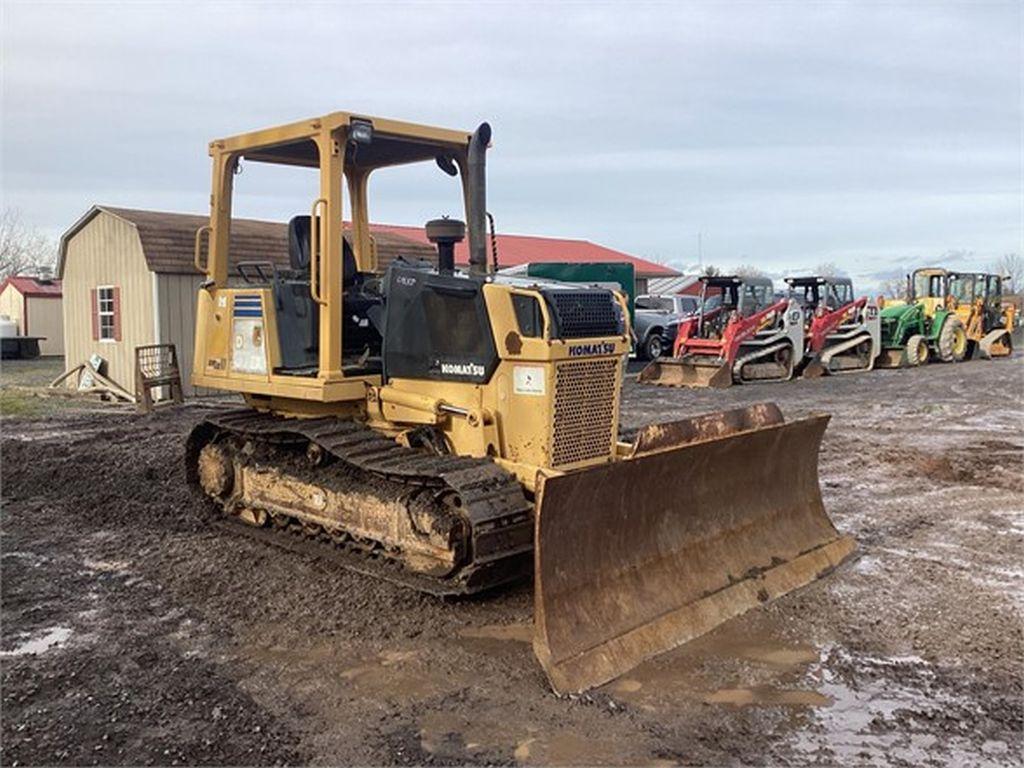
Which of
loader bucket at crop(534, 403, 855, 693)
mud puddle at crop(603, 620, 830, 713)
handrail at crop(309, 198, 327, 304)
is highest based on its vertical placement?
handrail at crop(309, 198, 327, 304)

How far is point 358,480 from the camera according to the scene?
229 inches

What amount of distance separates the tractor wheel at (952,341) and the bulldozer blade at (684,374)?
972 centimetres

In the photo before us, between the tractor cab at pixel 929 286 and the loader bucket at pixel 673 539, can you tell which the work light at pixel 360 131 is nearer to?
the loader bucket at pixel 673 539

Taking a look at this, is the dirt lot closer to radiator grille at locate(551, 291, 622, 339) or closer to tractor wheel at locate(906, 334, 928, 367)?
radiator grille at locate(551, 291, 622, 339)

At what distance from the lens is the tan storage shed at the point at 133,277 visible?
1541cm

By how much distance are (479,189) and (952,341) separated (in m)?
23.1

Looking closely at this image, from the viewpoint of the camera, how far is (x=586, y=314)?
554 centimetres

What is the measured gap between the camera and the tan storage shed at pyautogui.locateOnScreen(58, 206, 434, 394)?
15.4 m

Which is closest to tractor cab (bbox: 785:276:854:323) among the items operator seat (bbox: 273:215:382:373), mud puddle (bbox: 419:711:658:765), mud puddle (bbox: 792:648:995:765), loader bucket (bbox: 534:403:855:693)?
loader bucket (bbox: 534:403:855:693)

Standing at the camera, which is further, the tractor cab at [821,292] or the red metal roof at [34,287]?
the red metal roof at [34,287]

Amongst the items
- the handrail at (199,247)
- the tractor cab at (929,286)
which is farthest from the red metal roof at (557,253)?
the handrail at (199,247)

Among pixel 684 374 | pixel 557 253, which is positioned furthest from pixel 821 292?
pixel 557 253

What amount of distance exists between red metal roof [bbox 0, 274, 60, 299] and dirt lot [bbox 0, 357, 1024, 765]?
96.8 feet

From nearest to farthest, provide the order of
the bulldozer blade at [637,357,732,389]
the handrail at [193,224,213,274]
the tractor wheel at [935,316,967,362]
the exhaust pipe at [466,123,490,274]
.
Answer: the exhaust pipe at [466,123,490,274] → the handrail at [193,224,213,274] → the bulldozer blade at [637,357,732,389] → the tractor wheel at [935,316,967,362]
